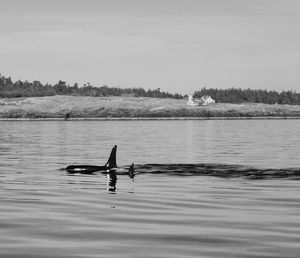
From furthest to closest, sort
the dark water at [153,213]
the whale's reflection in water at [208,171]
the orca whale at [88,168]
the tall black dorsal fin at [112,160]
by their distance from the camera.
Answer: the tall black dorsal fin at [112,160] < the orca whale at [88,168] < the whale's reflection in water at [208,171] < the dark water at [153,213]

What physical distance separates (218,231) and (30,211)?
6.78m

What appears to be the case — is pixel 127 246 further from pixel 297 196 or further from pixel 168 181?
pixel 168 181

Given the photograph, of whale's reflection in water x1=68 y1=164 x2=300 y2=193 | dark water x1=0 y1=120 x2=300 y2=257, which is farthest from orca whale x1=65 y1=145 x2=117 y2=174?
dark water x1=0 y1=120 x2=300 y2=257

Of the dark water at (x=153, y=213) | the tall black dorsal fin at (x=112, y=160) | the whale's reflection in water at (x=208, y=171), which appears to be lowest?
the whale's reflection in water at (x=208, y=171)

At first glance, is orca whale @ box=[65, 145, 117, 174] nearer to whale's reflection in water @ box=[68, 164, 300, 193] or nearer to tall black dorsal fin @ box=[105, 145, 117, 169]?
tall black dorsal fin @ box=[105, 145, 117, 169]

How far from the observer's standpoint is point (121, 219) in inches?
824

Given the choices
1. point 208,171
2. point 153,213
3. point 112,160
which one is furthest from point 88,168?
point 153,213

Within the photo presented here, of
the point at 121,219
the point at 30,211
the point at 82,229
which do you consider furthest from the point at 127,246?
the point at 30,211

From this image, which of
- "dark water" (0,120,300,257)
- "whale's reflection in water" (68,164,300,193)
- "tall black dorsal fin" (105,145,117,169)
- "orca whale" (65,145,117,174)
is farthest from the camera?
"tall black dorsal fin" (105,145,117,169)

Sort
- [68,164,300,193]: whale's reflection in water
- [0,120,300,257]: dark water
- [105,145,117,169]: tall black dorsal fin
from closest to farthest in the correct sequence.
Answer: [0,120,300,257]: dark water < [68,164,300,193]: whale's reflection in water < [105,145,117,169]: tall black dorsal fin

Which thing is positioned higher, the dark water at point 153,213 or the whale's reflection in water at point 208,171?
the dark water at point 153,213

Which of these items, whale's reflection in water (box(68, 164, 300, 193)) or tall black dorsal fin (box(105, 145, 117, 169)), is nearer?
whale's reflection in water (box(68, 164, 300, 193))

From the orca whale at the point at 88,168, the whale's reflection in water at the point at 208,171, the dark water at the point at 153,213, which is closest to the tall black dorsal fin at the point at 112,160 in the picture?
the orca whale at the point at 88,168

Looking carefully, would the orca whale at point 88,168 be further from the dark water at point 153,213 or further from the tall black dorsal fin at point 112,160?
the dark water at point 153,213
